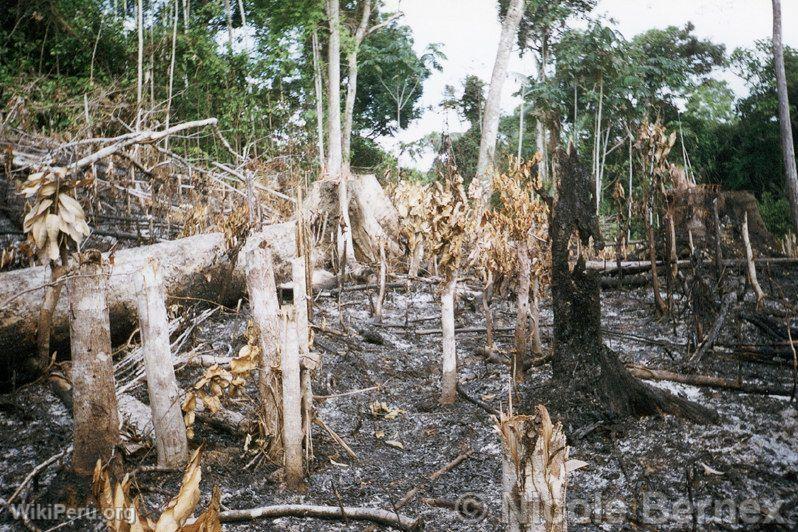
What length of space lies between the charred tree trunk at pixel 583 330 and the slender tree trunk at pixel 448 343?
0.83 m

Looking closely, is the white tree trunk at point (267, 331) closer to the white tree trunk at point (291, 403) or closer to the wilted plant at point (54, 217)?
the white tree trunk at point (291, 403)

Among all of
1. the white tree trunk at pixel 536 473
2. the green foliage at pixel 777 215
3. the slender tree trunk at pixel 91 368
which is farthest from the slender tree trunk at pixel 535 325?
the green foliage at pixel 777 215

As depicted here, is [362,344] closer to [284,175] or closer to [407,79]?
[284,175]

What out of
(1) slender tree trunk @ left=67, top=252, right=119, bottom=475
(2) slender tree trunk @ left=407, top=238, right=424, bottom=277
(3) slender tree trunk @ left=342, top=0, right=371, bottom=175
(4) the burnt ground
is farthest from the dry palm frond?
(3) slender tree trunk @ left=342, top=0, right=371, bottom=175

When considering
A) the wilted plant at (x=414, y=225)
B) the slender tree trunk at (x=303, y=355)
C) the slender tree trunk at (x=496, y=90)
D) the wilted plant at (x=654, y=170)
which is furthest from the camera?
the slender tree trunk at (x=496, y=90)

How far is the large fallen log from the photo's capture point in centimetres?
356

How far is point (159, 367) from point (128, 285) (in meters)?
1.88

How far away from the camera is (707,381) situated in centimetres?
397

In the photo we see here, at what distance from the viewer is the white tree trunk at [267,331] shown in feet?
10.1

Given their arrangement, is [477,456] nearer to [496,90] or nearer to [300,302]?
[300,302]

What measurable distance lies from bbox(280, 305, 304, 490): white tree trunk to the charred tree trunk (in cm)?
209

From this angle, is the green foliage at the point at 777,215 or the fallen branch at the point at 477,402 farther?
the green foliage at the point at 777,215

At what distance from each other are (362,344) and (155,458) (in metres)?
2.78

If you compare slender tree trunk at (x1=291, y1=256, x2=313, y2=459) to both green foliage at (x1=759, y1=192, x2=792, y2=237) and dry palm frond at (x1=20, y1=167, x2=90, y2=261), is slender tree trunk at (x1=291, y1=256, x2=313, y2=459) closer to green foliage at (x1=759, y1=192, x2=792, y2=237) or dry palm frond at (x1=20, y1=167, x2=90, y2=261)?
dry palm frond at (x1=20, y1=167, x2=90, y2=261)
